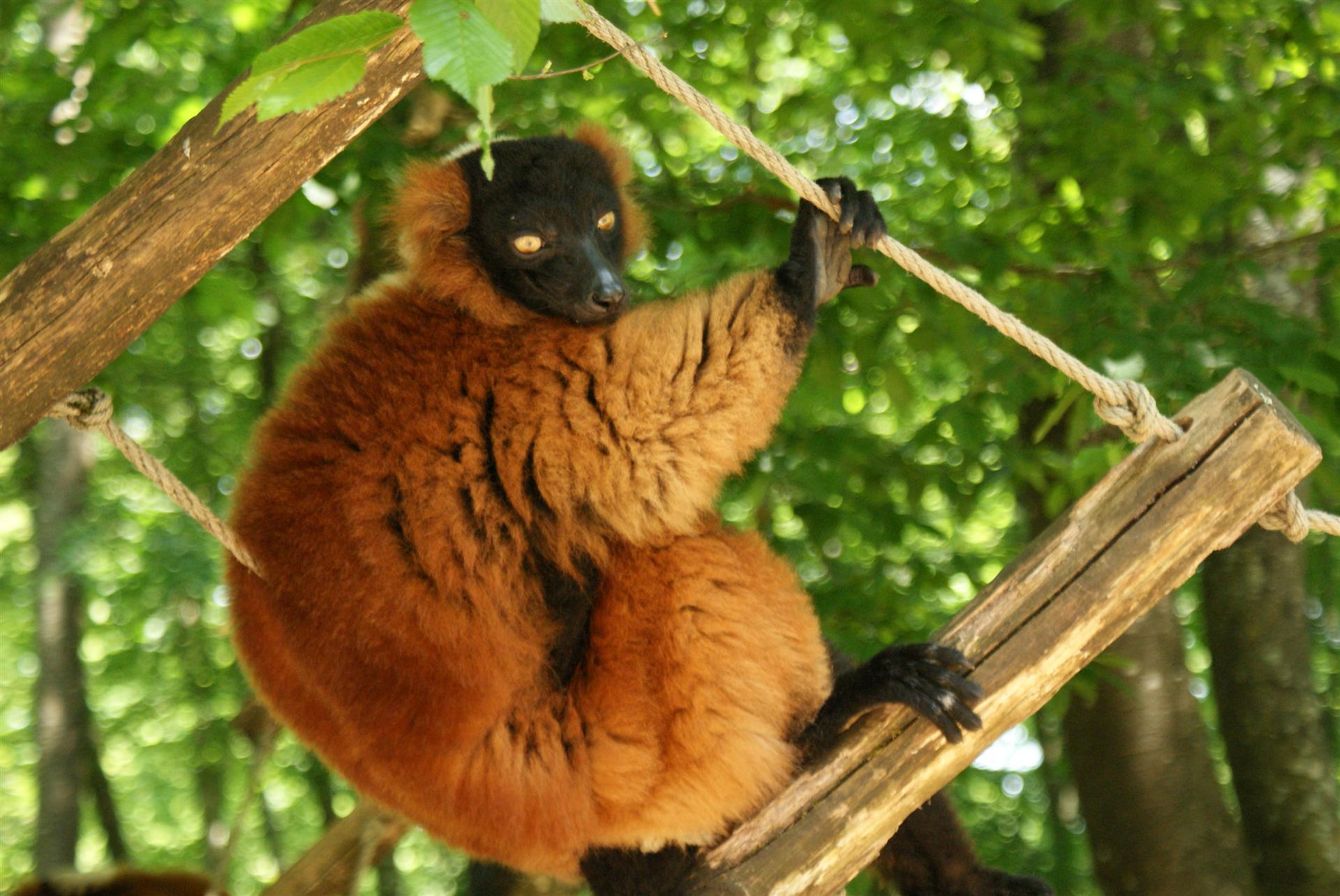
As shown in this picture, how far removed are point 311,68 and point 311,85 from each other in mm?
42

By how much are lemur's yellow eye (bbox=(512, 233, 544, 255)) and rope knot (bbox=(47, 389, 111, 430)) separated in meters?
1.36

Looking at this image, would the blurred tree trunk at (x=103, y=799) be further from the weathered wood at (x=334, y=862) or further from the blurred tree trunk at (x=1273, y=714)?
the blurred tree trunk at (x=1273, y=714)

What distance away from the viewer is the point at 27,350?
2.68 meters

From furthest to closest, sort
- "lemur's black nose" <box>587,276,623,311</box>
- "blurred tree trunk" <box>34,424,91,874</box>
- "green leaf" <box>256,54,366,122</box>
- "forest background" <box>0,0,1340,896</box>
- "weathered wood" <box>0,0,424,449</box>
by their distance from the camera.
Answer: "blurred tree trunk" <box>34,424,91,874</box> < "forest background" <box>0,0,1340,896</box> < "lemur's black nose" <box>587,276,623,311</box> < "weathered wood" <box>0,0,424,449</box> < "green leaf" <box>256,54,366,122</box>

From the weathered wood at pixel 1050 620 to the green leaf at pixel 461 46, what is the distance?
91.1 inches

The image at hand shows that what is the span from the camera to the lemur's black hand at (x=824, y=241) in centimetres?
324

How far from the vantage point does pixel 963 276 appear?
5293mm

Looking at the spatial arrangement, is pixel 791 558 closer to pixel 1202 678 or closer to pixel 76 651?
pixel 76 651

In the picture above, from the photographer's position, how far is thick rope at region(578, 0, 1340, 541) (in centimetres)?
281

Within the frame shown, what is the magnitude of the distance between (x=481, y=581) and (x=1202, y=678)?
34.4ft

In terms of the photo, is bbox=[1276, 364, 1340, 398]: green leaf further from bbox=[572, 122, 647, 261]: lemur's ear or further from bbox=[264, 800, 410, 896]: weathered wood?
bbox=[264, 800, 410, 896]: weathered wood

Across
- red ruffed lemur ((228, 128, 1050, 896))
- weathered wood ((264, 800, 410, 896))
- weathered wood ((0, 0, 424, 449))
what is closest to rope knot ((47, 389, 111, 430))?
weathered wood ((0, 0, 424, 449))

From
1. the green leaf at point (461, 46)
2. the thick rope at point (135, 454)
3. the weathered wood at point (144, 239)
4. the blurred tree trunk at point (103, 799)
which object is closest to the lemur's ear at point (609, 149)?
the weathered wood at point (144, 239)

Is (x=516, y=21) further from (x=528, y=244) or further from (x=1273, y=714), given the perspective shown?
(x=1273, y=714)
